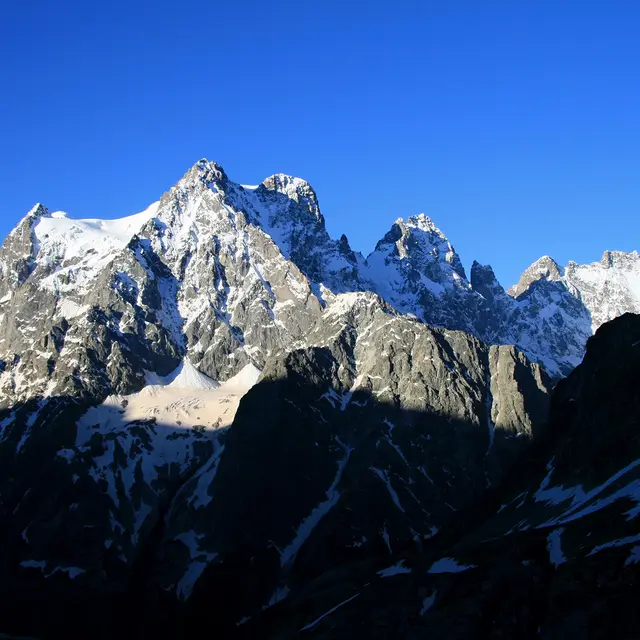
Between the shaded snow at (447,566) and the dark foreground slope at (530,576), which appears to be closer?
the dark foreground slope at (530,576)

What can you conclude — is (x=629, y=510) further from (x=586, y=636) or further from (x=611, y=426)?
(x=611, y=426)

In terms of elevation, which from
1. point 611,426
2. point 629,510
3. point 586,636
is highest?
point 611,426

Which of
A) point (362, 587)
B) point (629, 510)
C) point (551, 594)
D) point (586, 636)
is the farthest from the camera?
point (362, 587)

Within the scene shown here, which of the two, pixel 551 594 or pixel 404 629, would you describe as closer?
pixel 551 594

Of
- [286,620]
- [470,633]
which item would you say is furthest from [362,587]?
[470,633]

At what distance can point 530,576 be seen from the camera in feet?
449

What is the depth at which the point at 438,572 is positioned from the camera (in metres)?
158

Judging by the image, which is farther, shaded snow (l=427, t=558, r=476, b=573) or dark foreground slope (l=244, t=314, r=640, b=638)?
shaded snow (l=427, t=558, r=476, b=573)

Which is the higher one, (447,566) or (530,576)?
(447,566)

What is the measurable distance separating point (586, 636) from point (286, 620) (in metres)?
81.6

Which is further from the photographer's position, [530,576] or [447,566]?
[447,566]

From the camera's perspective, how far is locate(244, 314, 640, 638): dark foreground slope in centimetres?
12150

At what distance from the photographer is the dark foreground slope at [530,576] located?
12150cm

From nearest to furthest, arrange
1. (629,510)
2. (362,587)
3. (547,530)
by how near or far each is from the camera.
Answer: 1. (629,510)
2. (547,530)
3. (362,587)
